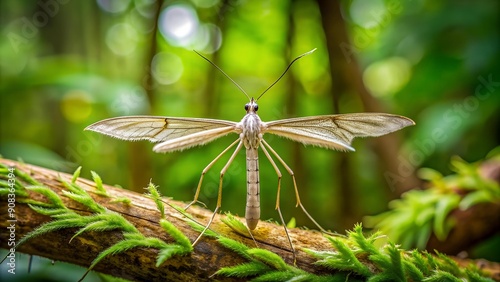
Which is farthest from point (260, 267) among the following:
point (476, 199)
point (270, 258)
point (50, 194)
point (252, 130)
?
point (476, 199)

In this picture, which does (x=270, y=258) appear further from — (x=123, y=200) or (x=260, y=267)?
(x=123, y=200)

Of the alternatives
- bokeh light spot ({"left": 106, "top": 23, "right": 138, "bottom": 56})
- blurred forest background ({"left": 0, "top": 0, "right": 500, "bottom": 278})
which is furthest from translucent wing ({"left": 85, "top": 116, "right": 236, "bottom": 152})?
bokeh light spot ({"left": 106, "top": 23, "right": 138, "bottom": 56})

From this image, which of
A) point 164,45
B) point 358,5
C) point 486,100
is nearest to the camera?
point 486,100

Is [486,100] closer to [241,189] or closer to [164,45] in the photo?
[241,189]

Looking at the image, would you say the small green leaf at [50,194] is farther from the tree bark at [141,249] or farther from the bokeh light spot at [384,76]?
the bokeh light spot at [384,76]

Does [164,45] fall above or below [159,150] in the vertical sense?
→ above

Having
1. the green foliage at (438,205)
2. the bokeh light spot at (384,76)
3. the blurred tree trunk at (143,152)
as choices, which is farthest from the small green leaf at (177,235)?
the bokeh light spot at (384,76)

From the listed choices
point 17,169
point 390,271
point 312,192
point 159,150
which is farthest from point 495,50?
point 17,169
